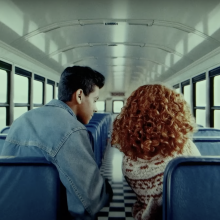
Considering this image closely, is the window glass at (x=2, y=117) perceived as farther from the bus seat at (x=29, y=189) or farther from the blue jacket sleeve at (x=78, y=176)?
the blue jacket sleeve at (x=78, y=176)

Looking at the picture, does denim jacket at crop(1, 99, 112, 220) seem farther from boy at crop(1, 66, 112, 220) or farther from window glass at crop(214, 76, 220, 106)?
window glass at crop(214, 76, 220, 106)

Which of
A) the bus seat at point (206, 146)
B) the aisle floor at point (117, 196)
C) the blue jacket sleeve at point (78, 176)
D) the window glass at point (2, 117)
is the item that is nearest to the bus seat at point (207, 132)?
the bus seat at point (206, 146)

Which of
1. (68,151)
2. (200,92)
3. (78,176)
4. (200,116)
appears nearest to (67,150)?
(68,151)

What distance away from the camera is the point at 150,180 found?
1495mm

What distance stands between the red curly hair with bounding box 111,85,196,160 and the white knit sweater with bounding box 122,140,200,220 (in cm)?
4

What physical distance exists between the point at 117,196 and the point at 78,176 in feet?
8.25

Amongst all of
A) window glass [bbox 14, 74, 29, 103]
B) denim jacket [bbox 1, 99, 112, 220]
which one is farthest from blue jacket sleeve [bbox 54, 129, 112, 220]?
window glass [bbox 14, 74, 29, 103]

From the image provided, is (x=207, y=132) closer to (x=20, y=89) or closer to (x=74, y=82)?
(x=74, y=82)

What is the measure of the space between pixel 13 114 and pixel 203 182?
14.1 ft

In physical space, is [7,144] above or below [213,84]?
below

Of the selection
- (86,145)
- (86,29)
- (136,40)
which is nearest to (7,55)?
(86,29)

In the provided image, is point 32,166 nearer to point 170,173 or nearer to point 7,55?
point 170,173

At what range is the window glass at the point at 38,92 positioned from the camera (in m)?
6.60

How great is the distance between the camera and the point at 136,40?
524 centimetres
